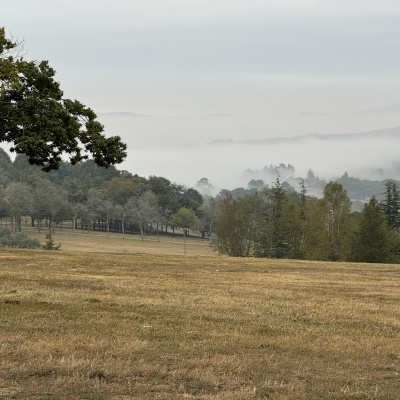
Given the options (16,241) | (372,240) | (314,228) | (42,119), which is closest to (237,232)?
(314,228)

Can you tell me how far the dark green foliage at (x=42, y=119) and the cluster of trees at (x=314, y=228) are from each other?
70.8 metres

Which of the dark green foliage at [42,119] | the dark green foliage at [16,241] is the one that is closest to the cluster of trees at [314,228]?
the dark green foliage at [16,241]

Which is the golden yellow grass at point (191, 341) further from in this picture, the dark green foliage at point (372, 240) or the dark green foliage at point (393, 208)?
the dark green foliage at point (393, 208)

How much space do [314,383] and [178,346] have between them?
14.8 feet

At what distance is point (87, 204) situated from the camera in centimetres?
18262

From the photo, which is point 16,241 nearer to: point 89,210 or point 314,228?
point 314,228

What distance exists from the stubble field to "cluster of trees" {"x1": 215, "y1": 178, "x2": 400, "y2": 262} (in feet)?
184

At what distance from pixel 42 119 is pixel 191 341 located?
959 cm

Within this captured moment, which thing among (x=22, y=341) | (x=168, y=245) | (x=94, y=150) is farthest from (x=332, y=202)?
(x=22, y=341)

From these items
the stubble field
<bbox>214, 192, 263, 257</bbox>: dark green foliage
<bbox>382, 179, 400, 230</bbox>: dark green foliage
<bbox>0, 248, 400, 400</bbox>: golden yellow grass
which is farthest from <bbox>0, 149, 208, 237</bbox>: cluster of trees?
<bbox>0, 248, 400, 400</bbox>: golden yellow grass

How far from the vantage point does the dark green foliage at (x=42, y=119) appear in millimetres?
20328

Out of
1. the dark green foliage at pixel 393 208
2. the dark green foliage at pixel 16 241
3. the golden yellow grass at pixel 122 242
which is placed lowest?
the golden yellow grass at pixel 122 242

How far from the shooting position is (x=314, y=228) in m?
104

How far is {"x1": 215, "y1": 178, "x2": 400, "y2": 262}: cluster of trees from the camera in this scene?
8800 cm
